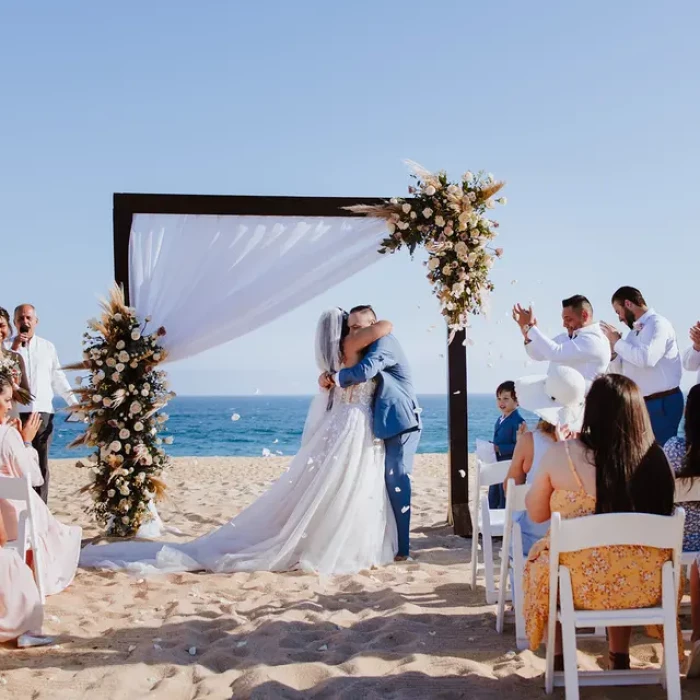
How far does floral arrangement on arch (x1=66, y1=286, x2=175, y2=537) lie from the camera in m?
6.43

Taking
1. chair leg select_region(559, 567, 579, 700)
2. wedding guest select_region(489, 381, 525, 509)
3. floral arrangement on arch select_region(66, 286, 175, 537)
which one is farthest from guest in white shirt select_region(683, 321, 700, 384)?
floral arrangement on arch select_region(66, 286, 175, 537)

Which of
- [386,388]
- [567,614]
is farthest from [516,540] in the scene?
[386,388]

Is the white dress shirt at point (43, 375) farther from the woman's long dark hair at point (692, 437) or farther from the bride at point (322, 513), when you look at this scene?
the woman's long dark hair at point (692, 437)

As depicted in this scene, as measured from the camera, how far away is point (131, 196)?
662 centimetres

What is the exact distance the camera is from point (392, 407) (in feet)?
19.8

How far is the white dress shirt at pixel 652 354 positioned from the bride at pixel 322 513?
175 cm

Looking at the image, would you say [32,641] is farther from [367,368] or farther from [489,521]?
[367,368]

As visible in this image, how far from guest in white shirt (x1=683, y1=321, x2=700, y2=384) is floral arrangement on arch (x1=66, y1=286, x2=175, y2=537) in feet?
13.0

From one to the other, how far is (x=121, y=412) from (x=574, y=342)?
3550 mm

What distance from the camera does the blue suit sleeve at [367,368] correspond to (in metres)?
5.92

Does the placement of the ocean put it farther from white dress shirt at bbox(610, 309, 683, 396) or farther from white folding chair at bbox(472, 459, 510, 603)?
white folding chair at bbox(472, 459, 510, 603)

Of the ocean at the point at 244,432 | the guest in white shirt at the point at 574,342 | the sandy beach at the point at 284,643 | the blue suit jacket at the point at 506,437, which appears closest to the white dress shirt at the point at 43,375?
the sandy beach at the point at 284,643

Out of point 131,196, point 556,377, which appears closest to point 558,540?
point 556,377

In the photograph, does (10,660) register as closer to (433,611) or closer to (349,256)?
(433,611)
